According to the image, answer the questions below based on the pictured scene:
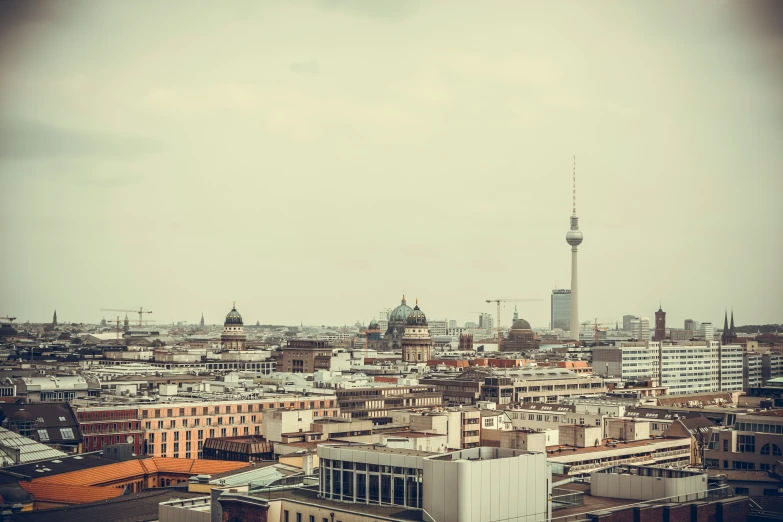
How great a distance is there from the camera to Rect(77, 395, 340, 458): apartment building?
4112 inches

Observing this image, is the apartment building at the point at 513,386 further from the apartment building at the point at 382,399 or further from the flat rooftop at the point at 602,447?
the flat rooftop at the point at 602,447

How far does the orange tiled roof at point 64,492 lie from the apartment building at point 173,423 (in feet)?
Result: 116

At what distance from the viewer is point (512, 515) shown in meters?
43.7

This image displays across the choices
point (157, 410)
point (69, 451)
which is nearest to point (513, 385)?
point (157, 410)

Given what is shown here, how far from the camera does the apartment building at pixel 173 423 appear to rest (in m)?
104

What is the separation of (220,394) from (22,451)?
136 feet

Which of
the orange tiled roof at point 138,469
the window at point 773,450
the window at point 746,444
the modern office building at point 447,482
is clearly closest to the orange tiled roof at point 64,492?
the orange tiled roof at point 138,469

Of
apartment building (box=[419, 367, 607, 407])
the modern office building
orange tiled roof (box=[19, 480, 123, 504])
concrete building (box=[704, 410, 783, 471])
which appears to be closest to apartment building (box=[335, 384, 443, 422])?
apartment building (box=[419, 367, 607, 407])

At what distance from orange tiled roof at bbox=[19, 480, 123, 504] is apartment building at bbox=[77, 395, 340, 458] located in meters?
35.2

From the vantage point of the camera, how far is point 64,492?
217ft

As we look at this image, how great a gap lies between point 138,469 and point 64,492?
1171 cm

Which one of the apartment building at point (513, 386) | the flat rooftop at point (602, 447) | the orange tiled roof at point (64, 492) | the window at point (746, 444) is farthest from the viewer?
the apartment building at point (513, 386)

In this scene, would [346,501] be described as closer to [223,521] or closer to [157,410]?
[223,521]

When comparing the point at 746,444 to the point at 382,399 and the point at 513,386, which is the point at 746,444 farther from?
the point at 513,386
